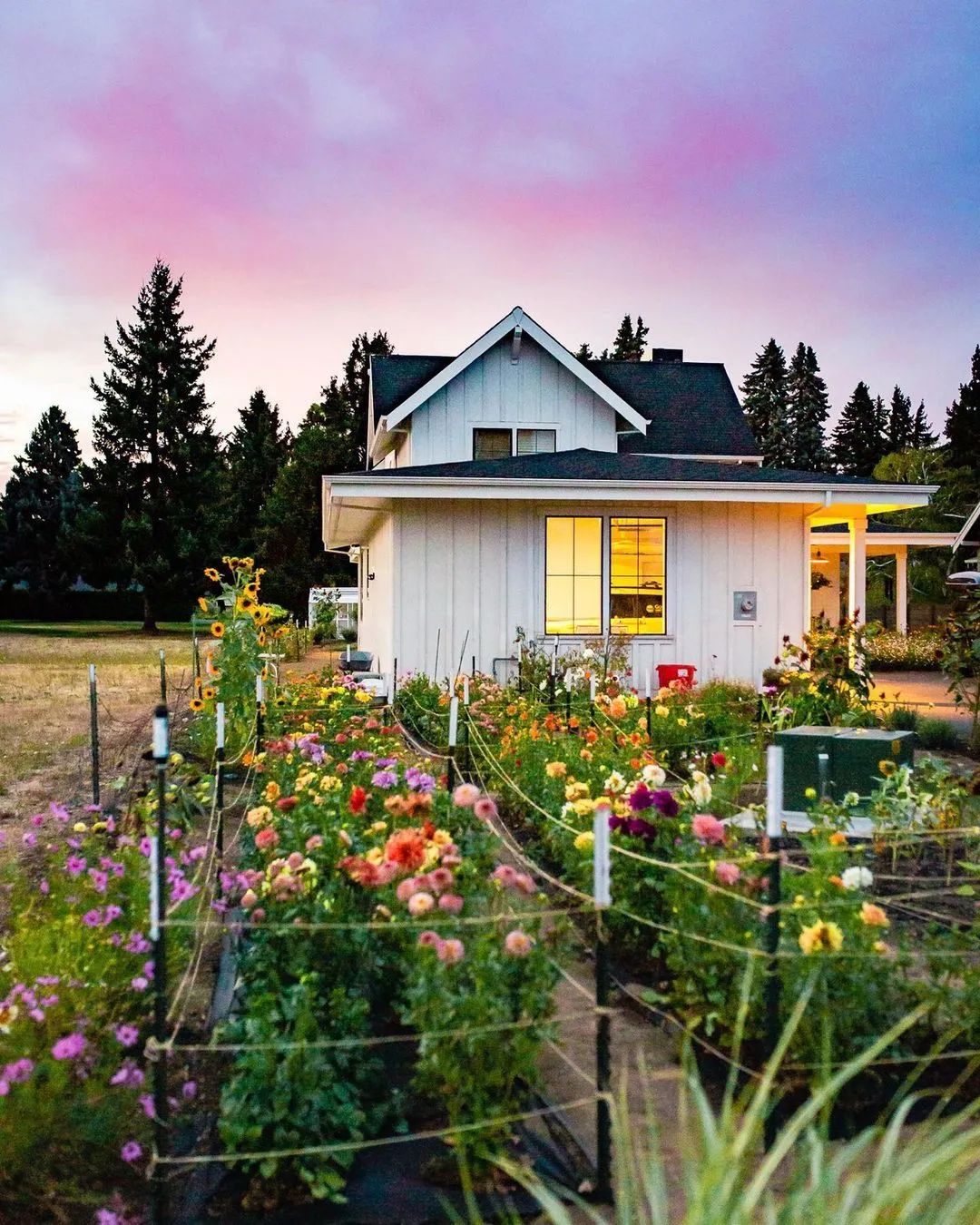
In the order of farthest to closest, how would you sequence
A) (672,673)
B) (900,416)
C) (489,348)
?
(900,416) → (489,348) → (672,673)

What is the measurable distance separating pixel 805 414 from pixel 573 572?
41.2 m

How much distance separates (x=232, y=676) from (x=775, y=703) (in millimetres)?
4895

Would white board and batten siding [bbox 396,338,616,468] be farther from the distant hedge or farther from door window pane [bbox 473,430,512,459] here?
the distant hedge

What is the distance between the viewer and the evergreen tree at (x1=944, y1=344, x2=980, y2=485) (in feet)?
158

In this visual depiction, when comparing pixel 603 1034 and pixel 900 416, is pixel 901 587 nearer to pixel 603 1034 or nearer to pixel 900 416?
pixel 603 1034

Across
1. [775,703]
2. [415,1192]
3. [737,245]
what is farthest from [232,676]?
[737,245]

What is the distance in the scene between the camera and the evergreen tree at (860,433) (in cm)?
6138

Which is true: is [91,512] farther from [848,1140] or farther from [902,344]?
[848,1140]

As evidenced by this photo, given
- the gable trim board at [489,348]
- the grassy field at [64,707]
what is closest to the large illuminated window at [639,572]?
the gable trim board at [489,348]

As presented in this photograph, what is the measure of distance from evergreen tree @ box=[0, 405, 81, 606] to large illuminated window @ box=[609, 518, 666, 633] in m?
39.8

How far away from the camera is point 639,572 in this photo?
1310 centimetres

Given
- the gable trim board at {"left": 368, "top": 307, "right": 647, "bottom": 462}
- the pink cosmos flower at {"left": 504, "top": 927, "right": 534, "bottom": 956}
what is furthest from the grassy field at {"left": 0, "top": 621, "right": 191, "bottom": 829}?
the pink cosmos flower at {"left": 504, "top": 927, "right": 534, "bottom": 956}

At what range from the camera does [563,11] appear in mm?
11453

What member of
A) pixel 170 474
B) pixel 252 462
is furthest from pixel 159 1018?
pixel 252 462
